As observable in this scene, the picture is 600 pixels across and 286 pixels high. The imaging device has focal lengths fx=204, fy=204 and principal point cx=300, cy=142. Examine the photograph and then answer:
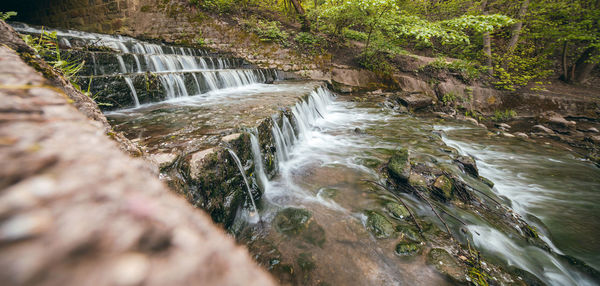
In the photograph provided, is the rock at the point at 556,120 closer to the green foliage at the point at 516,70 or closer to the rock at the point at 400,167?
the green foliage at the point at 516,70

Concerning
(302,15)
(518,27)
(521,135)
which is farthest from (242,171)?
(518,27)

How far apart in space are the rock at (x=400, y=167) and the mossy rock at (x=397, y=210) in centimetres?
59

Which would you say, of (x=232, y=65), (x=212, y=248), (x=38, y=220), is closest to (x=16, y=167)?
(x=38, y=220)

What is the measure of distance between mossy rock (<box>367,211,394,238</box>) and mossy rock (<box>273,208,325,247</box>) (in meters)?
0.58

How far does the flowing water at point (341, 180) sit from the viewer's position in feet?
6.81

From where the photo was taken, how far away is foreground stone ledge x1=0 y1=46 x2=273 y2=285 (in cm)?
22

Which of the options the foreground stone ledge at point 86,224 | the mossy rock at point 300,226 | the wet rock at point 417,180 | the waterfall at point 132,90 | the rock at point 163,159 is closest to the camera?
the foreground stone ledge at point 86,224

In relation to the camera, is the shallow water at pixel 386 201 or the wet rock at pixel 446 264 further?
the shallow water at pixel 386 201

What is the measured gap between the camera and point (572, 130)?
7.17 metres

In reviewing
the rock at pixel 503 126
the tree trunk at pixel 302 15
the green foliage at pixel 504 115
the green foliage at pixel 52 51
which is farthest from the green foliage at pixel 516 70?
the green foliage at pixel 52 51

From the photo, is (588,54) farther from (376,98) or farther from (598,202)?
(598,202)

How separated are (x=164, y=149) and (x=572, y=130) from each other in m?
12.1

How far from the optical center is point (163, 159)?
6.19ft

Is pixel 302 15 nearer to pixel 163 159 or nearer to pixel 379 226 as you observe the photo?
pixel 163 159
